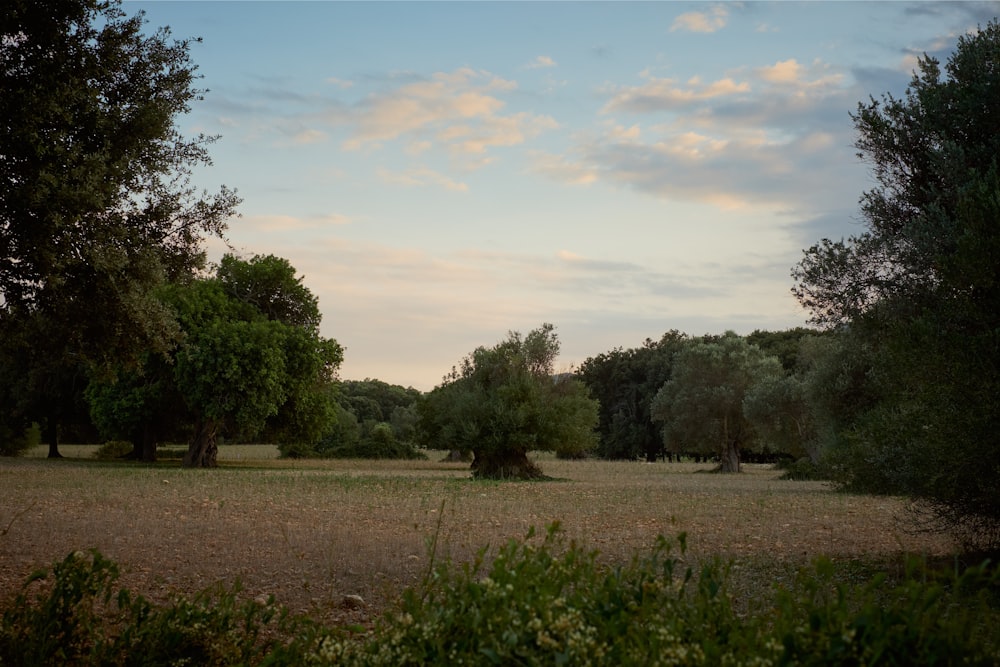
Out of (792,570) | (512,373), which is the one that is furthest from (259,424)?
(792,570)

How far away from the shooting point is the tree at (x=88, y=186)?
11.4 m

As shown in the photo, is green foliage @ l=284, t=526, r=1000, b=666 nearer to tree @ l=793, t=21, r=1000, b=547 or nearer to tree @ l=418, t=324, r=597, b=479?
tree @ l=793, t=21, r=1000, b=547

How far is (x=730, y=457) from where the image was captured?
4759 cm

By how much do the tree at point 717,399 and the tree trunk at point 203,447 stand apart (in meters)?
24.5

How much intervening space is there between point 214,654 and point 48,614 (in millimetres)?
1185

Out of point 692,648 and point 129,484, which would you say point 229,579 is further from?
point 129,484

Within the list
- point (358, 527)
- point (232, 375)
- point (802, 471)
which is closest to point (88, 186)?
point (358, 527)

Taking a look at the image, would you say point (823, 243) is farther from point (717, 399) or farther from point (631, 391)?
point (631, 391)

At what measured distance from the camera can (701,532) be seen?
15.0 meters

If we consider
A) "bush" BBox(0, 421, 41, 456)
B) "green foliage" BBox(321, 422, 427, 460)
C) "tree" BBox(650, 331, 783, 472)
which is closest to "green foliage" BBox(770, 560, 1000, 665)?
"tree" BBox(650, 331, 783, 472)

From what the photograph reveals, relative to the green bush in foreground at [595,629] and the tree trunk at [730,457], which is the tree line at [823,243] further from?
the tree trunk at [730,457]

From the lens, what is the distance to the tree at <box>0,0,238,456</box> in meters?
11.4

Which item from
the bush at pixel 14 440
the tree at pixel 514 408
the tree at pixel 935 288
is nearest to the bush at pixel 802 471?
the tree at pixel 514 408

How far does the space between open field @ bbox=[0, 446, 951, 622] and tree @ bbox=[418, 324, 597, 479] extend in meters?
4.53
